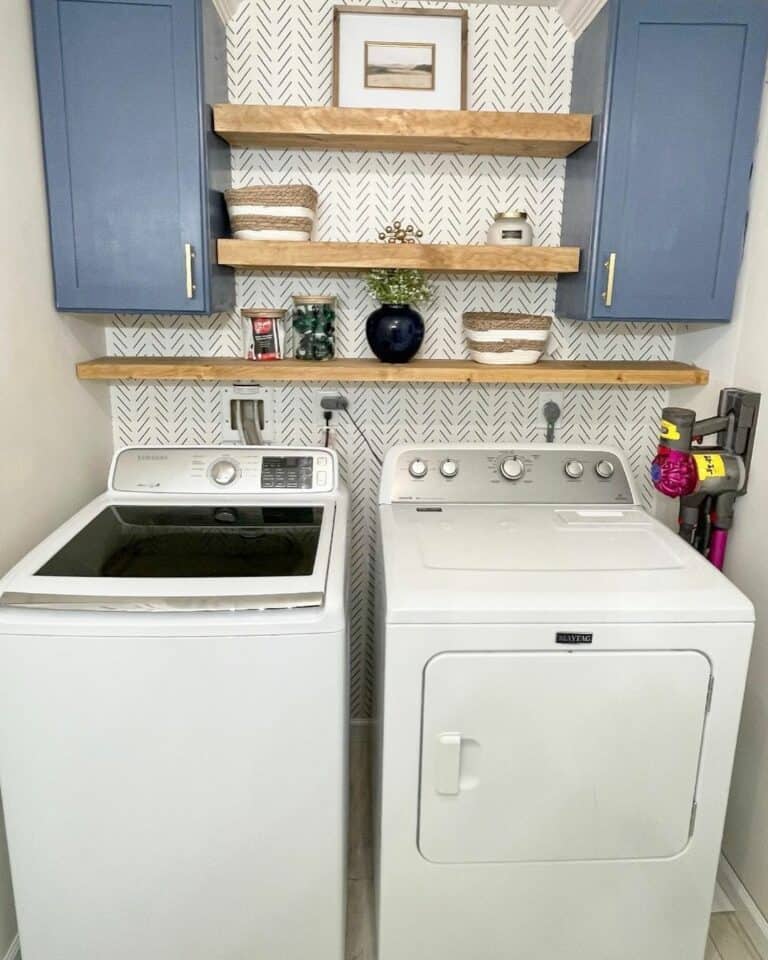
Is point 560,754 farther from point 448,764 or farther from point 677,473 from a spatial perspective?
point 677,473

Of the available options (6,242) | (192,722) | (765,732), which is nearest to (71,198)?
(6,242)

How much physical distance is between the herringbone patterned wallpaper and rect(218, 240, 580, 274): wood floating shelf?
0.28m

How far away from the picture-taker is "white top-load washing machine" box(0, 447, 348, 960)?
1263 millimetres

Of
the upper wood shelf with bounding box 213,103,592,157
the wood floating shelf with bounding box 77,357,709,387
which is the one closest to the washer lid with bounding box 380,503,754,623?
the wood floating shelf with bounding box 77,357,709,387

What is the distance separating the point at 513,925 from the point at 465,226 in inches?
71.0

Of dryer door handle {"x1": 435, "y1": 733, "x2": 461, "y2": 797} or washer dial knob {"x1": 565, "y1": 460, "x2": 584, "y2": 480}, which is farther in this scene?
washer dial knob {"x1": 565, "y1": 460, "x2": 584, "y2": 480}

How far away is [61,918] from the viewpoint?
1408 millimetres

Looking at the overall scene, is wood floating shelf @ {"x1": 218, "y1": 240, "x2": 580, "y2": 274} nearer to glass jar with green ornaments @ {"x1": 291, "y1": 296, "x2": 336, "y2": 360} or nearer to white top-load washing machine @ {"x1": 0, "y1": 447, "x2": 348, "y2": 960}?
glass jar with green ornaments @ {"x1": 291, "y1": 296, "x2": 336, "y2": 360}

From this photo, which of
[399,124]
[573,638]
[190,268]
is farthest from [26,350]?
[573,638]

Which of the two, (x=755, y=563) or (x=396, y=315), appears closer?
(x=755, y=563)

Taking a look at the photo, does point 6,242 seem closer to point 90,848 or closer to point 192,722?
point 192,722

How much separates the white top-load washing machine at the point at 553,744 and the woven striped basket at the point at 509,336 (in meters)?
0.58

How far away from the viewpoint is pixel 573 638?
1342mm

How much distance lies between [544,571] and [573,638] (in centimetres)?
16
